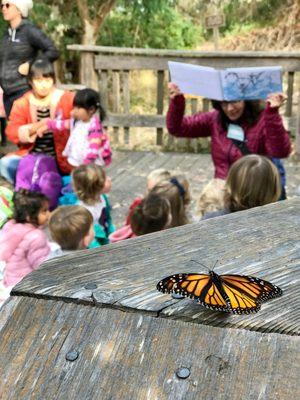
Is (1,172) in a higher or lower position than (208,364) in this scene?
lower

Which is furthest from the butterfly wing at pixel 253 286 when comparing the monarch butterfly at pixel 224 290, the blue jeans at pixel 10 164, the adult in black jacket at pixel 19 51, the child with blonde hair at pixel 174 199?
the adult in black jacket at pixel 19 51

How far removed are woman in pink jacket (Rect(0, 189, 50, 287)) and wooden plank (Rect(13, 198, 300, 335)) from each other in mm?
1701

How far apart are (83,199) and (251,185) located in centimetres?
149

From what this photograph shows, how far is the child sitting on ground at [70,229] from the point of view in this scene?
276 centimetres

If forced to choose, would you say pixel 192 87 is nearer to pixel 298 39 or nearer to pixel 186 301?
pixel 186 301

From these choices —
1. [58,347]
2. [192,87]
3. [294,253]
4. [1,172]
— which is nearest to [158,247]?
[294,253]

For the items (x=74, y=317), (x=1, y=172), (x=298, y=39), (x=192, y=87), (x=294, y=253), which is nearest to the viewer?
(x=74, y=317)

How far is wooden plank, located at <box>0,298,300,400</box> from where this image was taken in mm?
645

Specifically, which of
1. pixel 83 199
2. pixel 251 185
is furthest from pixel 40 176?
pixel 251 185

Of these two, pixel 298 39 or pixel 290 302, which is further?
pixel 298 39

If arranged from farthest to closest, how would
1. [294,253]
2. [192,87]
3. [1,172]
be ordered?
[1,172], [192,87], [294,253]

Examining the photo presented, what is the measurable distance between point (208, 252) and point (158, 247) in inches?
3.6

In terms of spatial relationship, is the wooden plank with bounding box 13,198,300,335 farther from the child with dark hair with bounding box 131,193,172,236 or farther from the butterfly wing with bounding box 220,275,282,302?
the child with dark hair with bounding box 131,193,172,236

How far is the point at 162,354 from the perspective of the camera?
0.69m
